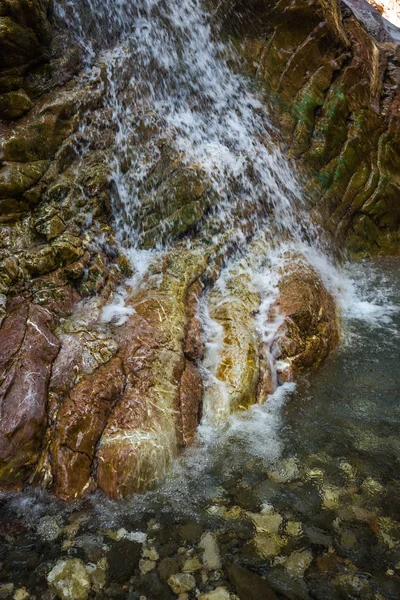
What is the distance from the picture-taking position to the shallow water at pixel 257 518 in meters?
3.15

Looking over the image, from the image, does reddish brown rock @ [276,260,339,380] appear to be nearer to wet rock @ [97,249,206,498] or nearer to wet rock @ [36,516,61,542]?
wet rock @ [97,249,206,498]

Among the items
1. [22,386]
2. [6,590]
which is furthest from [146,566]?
[22,386]

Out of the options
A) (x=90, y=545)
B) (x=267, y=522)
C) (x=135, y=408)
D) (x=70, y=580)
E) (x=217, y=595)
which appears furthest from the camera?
(x=135, y=408)

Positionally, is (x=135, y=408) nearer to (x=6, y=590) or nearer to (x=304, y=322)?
(x=6, y=590)

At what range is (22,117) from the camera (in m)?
5.96

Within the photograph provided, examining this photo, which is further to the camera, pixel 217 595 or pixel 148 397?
pixel 148 397

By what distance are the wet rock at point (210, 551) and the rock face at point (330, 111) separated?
6.29 meters

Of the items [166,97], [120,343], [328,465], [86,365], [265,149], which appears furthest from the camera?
[265,149]

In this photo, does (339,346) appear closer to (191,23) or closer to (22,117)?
(22,117)

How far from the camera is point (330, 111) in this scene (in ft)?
29.0

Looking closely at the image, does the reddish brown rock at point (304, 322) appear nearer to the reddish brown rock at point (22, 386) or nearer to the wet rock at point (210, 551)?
the wet rock at point (210, 551)

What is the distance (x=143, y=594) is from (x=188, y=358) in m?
2.53

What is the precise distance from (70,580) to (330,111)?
898cm

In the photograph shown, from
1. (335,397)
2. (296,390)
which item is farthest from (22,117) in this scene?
(335,397)
